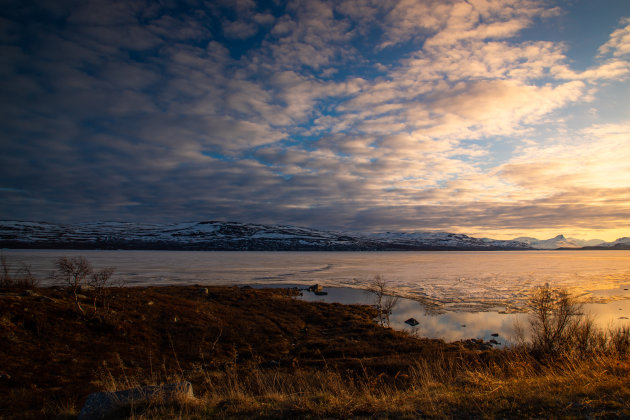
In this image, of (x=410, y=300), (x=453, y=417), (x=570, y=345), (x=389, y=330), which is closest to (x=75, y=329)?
(x=453, y=417)

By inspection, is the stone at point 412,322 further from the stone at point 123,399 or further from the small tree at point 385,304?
the stone at point 123,399

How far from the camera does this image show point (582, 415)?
18.8ft

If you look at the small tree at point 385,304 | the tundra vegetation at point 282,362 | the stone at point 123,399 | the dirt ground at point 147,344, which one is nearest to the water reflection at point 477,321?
the small tree at point 385,304

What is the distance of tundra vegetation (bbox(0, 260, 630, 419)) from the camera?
21.9 ft

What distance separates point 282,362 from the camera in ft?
68.7

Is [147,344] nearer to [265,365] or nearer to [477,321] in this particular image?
[265,365]

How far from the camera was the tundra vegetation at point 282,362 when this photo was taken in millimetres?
6684

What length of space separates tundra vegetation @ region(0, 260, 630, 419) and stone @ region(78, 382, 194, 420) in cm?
20

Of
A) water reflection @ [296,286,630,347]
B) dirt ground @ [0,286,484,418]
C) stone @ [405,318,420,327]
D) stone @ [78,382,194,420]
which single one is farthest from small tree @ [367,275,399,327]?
stone @ [78,382,194,420]

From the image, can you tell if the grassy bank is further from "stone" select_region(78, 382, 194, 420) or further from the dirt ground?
"stone" select_region(78, 382, 194, 420)

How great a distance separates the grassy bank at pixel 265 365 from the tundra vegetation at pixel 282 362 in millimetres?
60

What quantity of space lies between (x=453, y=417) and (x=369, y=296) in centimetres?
4458

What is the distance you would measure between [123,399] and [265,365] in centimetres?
1439

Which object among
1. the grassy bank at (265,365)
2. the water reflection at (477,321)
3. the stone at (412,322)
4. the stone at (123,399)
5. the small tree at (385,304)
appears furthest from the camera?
the small tree at (385,304)
